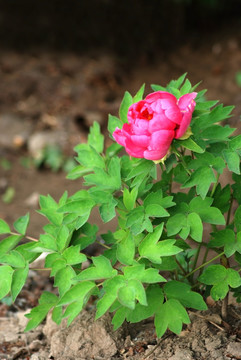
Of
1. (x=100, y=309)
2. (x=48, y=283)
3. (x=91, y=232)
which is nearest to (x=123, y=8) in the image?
(x=48, y=283)

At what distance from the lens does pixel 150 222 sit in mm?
1873

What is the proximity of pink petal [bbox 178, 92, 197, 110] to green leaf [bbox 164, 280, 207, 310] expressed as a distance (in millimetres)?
598

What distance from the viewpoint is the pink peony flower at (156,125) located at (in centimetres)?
177

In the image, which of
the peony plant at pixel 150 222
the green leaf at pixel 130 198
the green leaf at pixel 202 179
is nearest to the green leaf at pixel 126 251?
the peony plant at pixel 150 222

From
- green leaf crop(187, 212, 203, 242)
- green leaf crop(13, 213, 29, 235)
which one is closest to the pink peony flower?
Result: green leaf crop(187, 212, 203, 242)

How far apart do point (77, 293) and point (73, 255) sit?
15cm

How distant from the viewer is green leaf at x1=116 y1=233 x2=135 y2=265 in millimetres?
1892

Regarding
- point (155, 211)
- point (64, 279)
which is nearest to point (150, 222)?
point (155, 211)

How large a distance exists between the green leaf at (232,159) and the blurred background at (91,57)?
130 inches

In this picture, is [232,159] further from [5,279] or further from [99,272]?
[5,279]

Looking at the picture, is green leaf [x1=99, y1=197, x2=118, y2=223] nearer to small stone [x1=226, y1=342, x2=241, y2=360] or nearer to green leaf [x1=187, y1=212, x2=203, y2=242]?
green leaf [x1=187, y1=212, x2=203, y2=242]

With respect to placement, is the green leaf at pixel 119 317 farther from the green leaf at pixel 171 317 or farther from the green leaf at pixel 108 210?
the green leaf at pixel 108 210

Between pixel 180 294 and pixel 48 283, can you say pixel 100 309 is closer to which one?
pixel 180 294

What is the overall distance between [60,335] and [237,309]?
701mm
